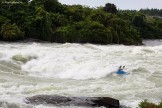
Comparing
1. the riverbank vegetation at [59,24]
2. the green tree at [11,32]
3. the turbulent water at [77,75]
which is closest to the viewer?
the turbulent water at [77,75]

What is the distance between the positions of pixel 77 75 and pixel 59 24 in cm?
1991

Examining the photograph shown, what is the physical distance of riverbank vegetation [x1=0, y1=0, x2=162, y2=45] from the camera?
3438cm

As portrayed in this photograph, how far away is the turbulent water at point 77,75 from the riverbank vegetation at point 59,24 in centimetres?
948

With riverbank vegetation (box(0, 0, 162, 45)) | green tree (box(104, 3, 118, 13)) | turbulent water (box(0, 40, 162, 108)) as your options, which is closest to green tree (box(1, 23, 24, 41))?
riverbank vegetation (box(0, 0, 162, 45))

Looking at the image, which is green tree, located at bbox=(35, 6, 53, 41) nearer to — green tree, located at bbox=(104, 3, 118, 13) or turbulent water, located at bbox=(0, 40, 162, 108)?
turbulent water, located at bbox=(0, 40, 162, 108)

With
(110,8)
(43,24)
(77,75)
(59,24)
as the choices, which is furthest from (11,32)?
(110,8)

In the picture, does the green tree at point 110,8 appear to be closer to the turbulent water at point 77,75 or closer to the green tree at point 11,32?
the green tree at point 11,32

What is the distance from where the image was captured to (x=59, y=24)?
123ft

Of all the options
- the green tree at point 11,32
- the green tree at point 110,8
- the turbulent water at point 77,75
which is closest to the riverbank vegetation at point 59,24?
the green tree at point 11,32

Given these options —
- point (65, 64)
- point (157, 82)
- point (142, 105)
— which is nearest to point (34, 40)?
point (65, 64)

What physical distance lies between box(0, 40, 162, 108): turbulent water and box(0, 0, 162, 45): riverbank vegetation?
31.1ft

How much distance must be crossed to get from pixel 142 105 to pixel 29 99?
3649mm

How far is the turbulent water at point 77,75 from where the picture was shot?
1364cm

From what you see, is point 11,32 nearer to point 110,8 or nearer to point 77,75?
point 77,75
